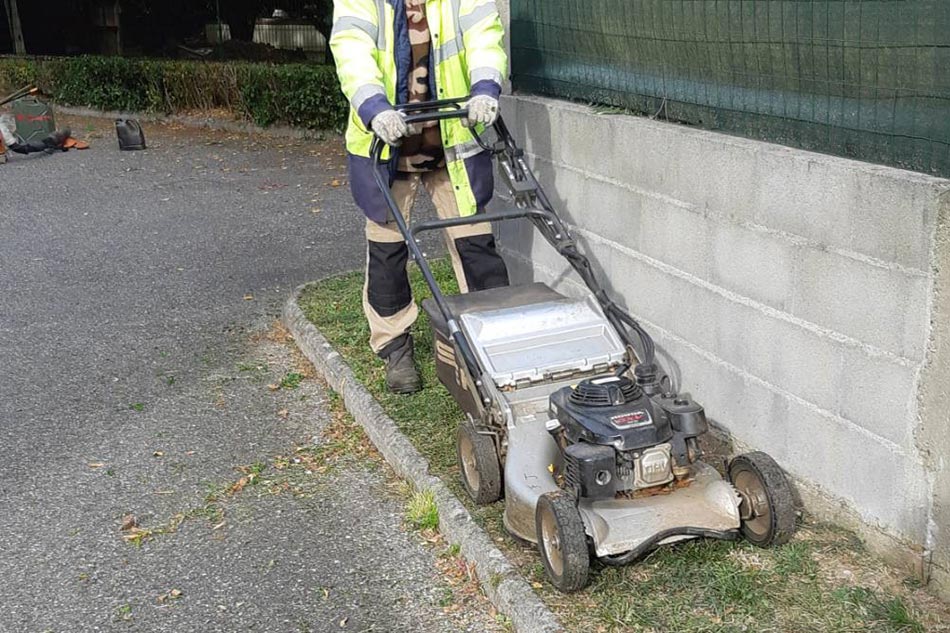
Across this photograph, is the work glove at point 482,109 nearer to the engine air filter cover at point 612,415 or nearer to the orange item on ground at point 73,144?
the engine air filter cover at point 612,415

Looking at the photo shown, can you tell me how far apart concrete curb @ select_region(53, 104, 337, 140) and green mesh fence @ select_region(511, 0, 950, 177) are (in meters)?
8.84

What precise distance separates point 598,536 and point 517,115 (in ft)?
9.26

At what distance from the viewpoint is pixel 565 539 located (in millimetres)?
3207

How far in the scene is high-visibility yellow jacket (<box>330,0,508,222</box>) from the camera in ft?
14.4

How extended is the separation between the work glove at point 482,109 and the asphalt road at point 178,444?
1.52 meters

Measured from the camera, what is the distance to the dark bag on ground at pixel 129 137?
13367 mm

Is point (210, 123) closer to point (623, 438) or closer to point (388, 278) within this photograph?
point (388, 278)


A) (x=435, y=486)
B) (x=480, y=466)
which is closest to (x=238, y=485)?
(x=435, y=486)

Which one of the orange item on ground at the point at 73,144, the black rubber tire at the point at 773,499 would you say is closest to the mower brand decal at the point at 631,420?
the black rubber tire at the point at 773,499

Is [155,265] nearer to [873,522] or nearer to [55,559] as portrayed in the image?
[55,559]

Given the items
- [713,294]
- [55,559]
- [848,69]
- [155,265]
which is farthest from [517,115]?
[155,265]

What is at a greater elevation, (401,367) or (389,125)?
(389,125)

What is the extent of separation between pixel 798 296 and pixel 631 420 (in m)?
0.75

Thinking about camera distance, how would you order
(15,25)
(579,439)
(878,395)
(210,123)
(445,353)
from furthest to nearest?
(15,25), (210,123), (445,353), (579,439), (878,395)
